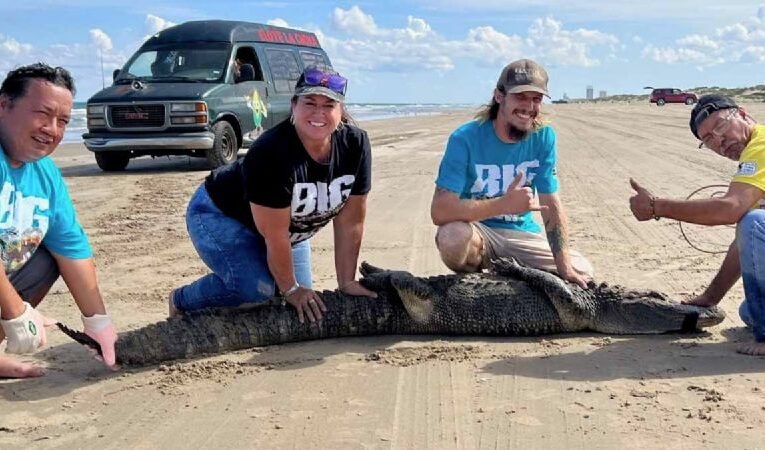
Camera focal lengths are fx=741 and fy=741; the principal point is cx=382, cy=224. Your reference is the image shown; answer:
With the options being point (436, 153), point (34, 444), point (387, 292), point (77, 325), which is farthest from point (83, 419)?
point (436, 153)

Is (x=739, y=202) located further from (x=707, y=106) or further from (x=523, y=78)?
(x=523, y=78)

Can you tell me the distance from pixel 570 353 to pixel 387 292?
3.75 feet

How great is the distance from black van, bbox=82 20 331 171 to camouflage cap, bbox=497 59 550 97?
315 inches

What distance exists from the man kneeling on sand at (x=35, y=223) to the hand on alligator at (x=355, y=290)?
1.38 metres

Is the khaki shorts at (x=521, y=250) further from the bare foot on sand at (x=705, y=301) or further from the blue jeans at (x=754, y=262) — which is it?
the blue jeans at (x=754, y=262)

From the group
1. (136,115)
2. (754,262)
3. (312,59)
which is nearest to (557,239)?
(754,262)

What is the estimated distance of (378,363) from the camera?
3.95m

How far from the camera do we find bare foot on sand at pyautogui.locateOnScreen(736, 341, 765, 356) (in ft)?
12.7

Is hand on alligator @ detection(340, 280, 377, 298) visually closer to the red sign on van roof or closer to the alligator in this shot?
the alligator

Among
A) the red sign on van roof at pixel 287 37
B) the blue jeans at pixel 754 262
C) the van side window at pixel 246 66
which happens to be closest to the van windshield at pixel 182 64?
the van side window at pixel 246 66

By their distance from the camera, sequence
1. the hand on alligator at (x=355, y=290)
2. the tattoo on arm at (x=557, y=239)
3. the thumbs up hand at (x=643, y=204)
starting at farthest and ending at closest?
1. the tattoo on arm at (x=557, y=239)
2. the hand on alligator at (x=355, y=290)
3. the thumbs up hand at (x=643, y=204)

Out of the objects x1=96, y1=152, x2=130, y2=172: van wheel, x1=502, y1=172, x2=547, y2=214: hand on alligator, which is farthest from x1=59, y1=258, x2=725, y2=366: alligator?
x1=96, y1=152, x2=130, y2=172: van wheel

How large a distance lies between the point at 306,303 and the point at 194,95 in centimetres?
822

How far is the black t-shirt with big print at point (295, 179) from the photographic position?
154 inches
